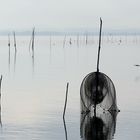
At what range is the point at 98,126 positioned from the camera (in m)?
20.0

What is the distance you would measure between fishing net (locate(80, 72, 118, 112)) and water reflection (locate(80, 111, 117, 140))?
0.52m

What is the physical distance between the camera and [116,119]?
20750mm

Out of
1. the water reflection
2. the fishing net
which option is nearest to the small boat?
the fishing net

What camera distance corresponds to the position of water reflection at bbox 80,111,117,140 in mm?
18100

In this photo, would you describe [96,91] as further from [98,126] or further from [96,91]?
[98,126]

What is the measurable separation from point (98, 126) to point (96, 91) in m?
1.87

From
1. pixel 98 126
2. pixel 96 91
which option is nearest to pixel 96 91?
pixel 96 91

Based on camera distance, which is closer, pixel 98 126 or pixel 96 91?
pixel 98 126

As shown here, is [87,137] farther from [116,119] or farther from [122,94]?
[122,94]

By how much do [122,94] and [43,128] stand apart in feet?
34.1

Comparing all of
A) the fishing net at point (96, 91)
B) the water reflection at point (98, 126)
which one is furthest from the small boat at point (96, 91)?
the water reflection at point (98, 126)

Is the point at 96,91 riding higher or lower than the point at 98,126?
higher

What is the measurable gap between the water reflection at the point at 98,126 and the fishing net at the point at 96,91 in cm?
52

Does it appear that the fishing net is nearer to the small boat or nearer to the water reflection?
the small boat
